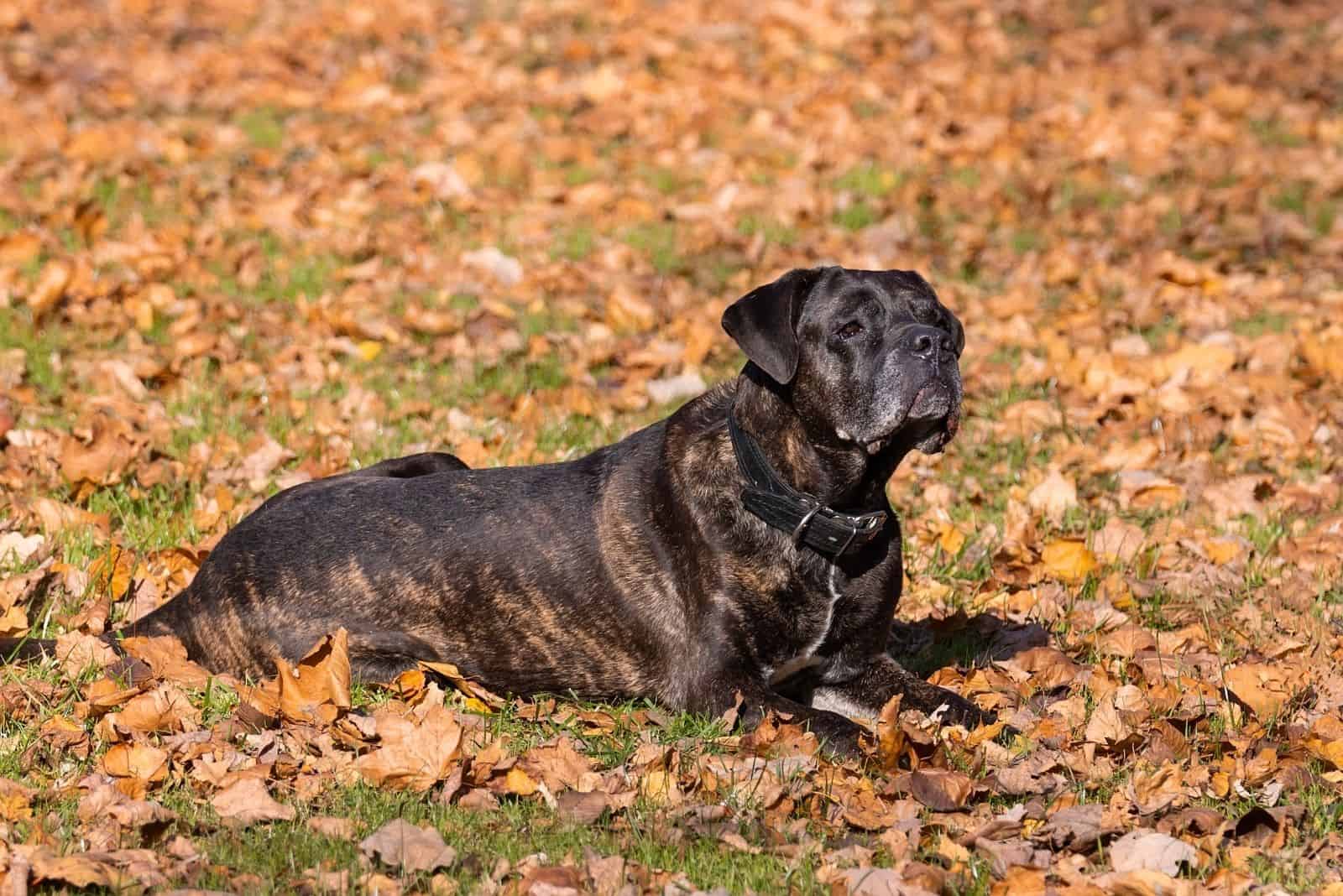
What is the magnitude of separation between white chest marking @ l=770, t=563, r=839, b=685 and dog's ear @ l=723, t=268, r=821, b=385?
0.73 m

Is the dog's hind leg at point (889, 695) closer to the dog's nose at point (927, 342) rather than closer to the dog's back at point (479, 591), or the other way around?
the dog's back at point (479, 591)

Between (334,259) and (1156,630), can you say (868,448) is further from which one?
(334,259)

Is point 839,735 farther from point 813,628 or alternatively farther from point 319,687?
point 319,687

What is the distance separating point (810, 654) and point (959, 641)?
0.92 m

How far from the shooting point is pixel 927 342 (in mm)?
5543

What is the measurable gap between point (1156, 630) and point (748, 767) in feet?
7.16

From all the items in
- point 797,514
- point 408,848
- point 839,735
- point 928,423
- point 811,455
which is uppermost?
point 928,423

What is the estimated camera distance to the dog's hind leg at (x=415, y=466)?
22.0ft

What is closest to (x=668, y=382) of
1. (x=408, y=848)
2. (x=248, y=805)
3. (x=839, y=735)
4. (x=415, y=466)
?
(x=415, y=466)

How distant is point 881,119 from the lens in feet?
45.5

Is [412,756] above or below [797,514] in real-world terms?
below

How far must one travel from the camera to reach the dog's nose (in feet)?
18.2

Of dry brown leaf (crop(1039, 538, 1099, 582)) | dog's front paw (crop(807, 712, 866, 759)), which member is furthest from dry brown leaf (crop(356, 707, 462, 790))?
dry brown leaf (crop(1039, 538, 1099, 582))

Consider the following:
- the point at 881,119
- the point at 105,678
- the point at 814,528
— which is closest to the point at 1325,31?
the point at 881,119
